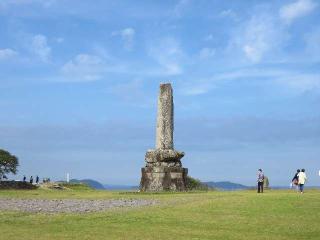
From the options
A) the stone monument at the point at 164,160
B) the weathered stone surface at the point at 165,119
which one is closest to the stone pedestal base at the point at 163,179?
the stone monument at the point at 164,160

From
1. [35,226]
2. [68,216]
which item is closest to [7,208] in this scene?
[68,216]

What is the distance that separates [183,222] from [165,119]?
1987cm

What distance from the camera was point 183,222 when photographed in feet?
62.4

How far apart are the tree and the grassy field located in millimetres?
34574

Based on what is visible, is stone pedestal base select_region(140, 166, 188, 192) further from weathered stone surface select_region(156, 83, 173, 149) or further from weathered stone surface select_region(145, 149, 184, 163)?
weathered stone surface select_region(156, 83, 173, 149)

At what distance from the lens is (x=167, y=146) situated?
38375 millimetres

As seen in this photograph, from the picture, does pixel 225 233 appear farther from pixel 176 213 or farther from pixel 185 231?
pixel 176 213

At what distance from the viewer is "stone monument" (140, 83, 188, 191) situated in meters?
37.4

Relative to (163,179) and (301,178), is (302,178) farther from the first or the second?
(163,179)

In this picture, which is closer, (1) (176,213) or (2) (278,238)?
(2) (278,238)

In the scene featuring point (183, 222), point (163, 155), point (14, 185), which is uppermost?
point (163, 155)

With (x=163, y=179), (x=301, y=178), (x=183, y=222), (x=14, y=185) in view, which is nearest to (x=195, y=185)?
(x=163, y=179)

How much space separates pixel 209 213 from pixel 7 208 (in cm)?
855

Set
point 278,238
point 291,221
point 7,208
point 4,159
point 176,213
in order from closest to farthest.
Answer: point 278,238 → point 291,221 → point 176,213 → point 7,208 → point 4,159
